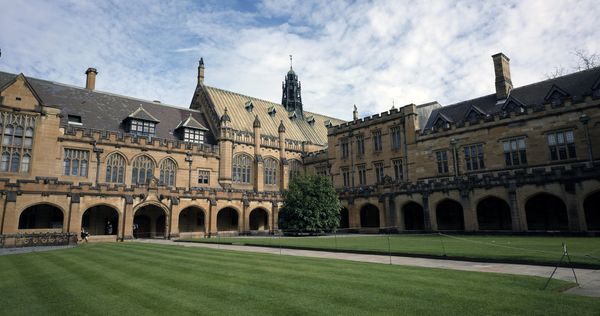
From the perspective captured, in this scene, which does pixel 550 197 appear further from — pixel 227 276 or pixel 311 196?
pixel 227 276

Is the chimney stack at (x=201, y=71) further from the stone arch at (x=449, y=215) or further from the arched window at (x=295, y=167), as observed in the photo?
the stone arch at (x=449, y=215)

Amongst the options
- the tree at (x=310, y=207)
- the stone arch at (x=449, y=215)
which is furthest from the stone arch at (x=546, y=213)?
the tree at (x=310, y=207)

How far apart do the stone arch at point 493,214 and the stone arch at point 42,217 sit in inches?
1365

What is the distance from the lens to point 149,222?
3625 centimetres

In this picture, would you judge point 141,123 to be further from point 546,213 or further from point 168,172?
point 546,213

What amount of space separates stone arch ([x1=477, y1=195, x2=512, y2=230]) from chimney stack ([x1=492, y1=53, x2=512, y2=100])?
404 inches

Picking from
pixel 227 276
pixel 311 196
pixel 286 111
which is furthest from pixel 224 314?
pixel 286 111

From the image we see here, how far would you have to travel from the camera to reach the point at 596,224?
25.7 meters

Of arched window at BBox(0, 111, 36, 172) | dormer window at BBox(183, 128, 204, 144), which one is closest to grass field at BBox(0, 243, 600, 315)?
arched window at BBox(0, 111, 36, 172)

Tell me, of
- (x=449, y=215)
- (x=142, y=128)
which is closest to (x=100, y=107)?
(x=142, y=128)

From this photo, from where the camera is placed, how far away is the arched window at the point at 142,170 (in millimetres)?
35969

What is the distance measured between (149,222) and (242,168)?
40.2 feet

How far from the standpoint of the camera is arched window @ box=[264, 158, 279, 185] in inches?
1829

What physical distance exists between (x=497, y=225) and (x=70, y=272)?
30.6 meters
